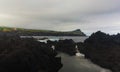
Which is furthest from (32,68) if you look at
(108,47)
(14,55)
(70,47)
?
(70,47)

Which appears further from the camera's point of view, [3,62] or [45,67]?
[45,67]

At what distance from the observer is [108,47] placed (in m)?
67.3

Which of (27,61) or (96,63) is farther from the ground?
(27,61)

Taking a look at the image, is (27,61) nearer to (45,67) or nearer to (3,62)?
(3,62)

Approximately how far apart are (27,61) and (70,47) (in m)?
61.4

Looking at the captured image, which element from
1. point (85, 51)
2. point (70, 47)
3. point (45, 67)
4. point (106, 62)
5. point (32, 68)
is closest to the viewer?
point (32, 68)

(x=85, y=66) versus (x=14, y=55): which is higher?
(x=14, y=55)

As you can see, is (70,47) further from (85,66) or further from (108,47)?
(85,66)

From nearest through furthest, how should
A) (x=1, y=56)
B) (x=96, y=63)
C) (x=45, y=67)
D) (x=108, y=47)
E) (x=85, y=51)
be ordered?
(x=1, y=56) < (x=45, y=67) < (x=96, y=63) < (x=108, y=47) < (x=85, y=51)

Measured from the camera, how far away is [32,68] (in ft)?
92.8

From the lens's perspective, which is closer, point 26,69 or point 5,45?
point 26,69

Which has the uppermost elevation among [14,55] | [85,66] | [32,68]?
[14,55]

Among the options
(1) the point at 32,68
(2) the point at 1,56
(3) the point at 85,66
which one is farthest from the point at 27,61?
(3) the point at 85,66

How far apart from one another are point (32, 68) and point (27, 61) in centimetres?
124
